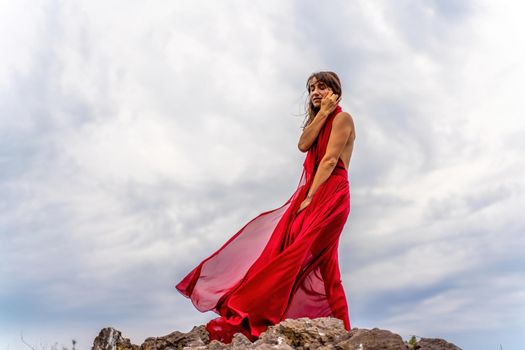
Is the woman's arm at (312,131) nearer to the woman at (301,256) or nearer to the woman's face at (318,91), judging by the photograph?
the woman at (301,256)

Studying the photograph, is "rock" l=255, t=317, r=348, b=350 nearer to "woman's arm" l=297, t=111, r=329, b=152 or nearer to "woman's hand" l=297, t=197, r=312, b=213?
"woman's hand" l=297, t=197, r=312, b=213

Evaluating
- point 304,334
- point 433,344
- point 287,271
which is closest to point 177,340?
point 287,271

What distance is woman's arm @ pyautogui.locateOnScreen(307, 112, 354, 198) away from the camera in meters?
7.82

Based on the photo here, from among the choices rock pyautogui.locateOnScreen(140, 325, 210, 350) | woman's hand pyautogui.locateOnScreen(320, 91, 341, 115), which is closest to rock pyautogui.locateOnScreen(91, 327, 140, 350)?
rock pyautogui.locateOnScreen(140, 325, 210, 350)

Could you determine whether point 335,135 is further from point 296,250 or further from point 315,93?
point 296,250

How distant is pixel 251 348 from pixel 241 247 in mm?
3001

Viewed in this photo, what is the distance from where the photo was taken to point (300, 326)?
610cm

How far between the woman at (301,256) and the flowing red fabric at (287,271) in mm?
11

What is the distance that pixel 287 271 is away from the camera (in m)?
7.45

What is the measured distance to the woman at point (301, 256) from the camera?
7.40m

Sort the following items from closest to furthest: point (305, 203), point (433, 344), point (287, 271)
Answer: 1. point (433, 344)
2. point (287, 271)
3. point (305, 203)

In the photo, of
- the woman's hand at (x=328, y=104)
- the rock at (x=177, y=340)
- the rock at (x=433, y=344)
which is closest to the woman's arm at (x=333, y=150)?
the woman's hand at (x=328, y=104)

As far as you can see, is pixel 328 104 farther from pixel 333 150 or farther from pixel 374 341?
pixel 374 341

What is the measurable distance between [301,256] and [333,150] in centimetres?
127
